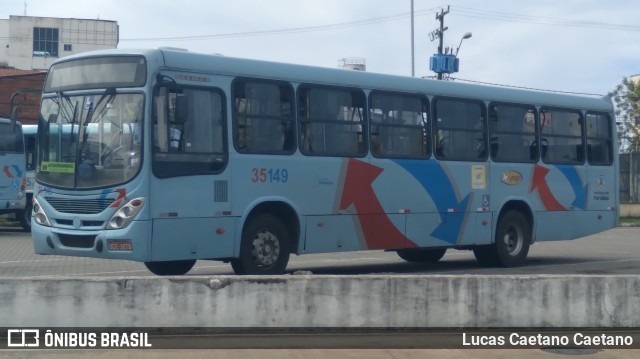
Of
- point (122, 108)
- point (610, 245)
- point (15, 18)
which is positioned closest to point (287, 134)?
point (122, 108)

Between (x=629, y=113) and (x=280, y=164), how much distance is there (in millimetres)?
42346

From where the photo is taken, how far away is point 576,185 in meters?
18.7

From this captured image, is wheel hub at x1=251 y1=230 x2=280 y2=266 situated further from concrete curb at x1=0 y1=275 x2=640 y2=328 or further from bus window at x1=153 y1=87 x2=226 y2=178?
concrete curb at x1=0 y1=275 x2=640 y2=328

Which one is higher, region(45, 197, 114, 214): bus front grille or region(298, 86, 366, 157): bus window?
region(298, 86, 366, 157): bus window

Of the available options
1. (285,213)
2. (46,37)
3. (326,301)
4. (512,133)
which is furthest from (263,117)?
(46,37)

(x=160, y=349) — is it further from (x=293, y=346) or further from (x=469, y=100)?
(x=469, y=100)

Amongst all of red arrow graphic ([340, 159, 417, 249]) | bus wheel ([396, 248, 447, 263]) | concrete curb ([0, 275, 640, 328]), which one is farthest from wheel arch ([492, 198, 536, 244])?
concrete curb ([0, 275, 640, 328])

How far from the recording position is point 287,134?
1401cm

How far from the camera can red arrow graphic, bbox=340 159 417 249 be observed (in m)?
14.9

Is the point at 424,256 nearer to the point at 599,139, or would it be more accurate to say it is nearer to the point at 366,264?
the point at 366,264

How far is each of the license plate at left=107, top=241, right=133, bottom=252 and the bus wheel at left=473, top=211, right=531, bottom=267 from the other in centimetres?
791

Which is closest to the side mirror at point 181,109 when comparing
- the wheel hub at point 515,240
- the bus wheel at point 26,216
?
the wheel hub at point 515,240

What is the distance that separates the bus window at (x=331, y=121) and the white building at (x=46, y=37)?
67849mm

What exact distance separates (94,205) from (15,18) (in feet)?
243
